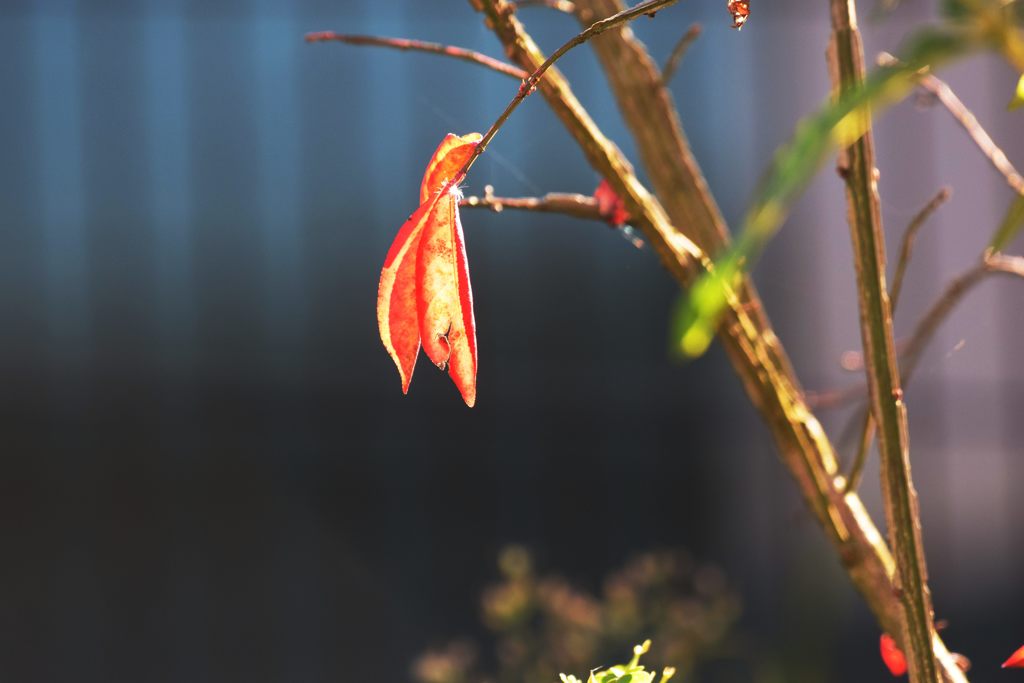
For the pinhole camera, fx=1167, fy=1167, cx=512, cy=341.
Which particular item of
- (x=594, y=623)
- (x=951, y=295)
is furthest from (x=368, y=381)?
(x=951, y=295)

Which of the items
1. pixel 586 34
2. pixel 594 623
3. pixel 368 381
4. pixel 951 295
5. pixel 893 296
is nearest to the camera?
pixel 586 34

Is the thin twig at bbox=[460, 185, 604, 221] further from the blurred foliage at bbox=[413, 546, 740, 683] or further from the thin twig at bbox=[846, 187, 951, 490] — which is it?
the blurred foliage at bbox=[413, 546, 740, 683]

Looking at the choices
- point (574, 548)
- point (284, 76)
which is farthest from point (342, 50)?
point (574, 548)

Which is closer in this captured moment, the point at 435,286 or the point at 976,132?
the point at 435,286

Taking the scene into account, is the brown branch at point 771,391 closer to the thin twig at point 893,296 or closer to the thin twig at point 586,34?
the thin twig at point 893,296

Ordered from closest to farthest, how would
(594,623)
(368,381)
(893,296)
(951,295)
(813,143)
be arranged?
(813,143) < (893,296) < (951,295) < (594,623) < (368,381)

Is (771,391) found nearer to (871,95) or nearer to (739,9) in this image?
(739,9)

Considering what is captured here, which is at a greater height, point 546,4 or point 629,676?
point 546,4
